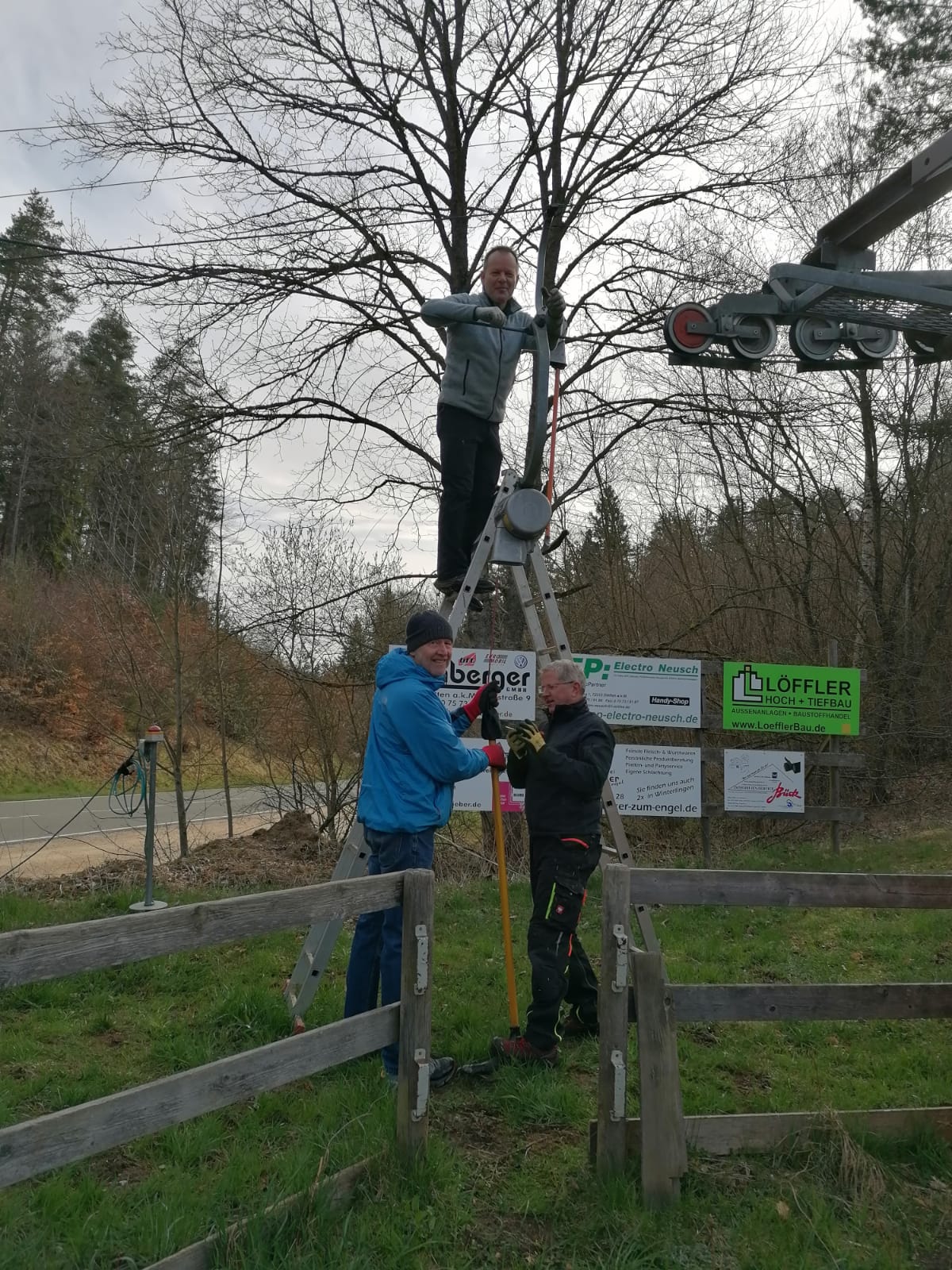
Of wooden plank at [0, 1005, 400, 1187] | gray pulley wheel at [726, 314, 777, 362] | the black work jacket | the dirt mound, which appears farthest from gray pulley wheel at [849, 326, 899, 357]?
the dirt mound

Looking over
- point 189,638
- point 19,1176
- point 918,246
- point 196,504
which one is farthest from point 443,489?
point 918,246

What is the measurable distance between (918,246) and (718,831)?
971cm

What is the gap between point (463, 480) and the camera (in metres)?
4.92

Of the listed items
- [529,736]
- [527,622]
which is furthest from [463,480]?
[529,736]

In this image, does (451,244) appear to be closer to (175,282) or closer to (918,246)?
(175,282)

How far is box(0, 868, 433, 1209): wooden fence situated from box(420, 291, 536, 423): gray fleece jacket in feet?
8.42

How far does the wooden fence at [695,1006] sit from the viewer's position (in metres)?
3.09

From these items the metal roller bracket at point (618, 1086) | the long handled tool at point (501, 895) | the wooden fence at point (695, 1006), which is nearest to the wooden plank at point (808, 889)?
the wooden fence at point (695, 1006)

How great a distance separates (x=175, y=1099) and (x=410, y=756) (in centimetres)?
182

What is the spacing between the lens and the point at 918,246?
14641 millimetres

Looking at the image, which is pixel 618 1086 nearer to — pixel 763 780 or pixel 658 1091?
pixel 658 1091

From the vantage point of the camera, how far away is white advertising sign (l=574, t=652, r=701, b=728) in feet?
29.9

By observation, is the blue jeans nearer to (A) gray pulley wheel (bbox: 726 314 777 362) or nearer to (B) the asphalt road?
(A) gray pulley wheel (bbox: 726 314 777 362)

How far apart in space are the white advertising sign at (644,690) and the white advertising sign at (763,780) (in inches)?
32.9
